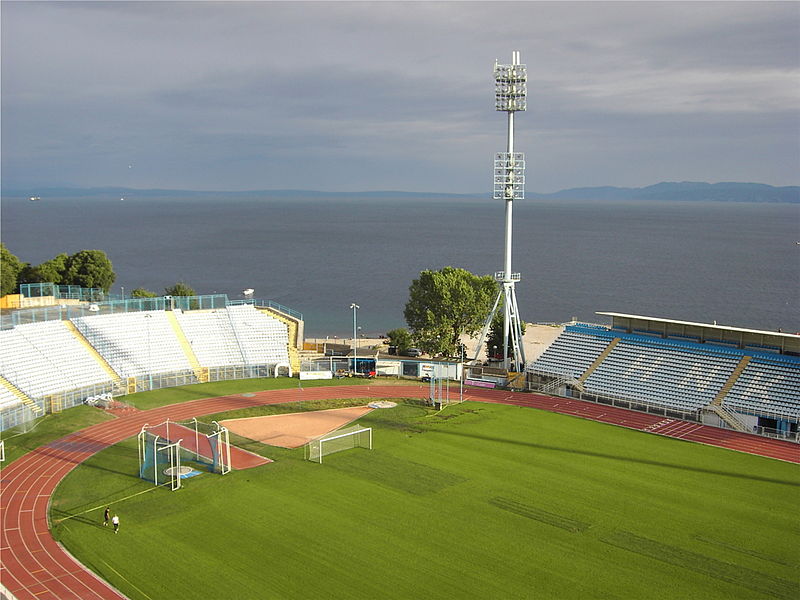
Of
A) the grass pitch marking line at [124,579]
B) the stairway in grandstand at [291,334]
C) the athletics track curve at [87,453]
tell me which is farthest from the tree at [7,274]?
the grass pitch marking line at [124,579]

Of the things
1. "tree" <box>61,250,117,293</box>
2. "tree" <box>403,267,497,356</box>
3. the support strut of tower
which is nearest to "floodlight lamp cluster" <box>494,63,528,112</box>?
the support strut of tower

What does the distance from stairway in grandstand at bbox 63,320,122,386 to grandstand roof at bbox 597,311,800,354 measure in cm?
3795

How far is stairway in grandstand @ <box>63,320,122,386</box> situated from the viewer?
49.2 metres

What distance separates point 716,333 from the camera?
160 feet

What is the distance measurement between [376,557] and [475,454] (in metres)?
12.9

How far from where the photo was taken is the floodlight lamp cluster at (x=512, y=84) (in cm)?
5553

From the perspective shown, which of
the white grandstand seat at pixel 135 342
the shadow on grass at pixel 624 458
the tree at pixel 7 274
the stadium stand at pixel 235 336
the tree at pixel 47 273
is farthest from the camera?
the tree at pixel 47 273

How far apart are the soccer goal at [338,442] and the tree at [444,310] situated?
2048 centimetres

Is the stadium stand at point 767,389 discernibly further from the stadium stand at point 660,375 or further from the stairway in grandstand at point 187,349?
the stairway in grandstand at point 187,349

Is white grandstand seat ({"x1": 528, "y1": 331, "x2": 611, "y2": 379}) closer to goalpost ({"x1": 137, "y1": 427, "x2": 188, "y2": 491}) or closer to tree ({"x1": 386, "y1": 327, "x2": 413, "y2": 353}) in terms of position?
tree ({"x1": 386, "y1": 327, "x2": 413, "y2": 353})

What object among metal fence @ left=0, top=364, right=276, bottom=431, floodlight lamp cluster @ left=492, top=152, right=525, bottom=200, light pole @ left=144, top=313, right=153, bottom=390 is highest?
floodlight lamp cluster @ left=492, top=152, right=525, bottom=200

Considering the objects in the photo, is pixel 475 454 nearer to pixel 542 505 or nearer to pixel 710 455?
pixel 542 505

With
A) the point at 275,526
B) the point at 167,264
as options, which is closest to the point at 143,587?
the point at 275,526

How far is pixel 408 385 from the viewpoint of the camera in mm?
54062
